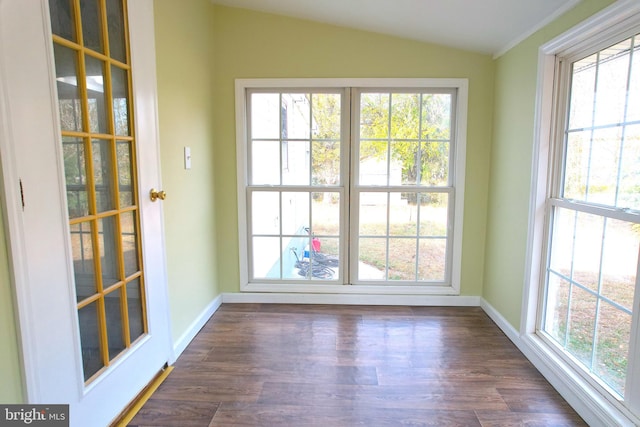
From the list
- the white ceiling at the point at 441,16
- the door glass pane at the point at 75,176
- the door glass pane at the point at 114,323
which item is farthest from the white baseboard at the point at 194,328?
the white ceiling at the point at 441,16

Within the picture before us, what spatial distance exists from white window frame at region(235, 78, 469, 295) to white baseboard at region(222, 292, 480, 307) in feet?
0.12

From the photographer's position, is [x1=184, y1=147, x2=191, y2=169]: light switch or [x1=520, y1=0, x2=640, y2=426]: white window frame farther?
[x1=184, y1=147, x2=191, y2=169]: light switch

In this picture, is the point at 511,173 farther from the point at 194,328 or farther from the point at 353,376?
the point at 194,328

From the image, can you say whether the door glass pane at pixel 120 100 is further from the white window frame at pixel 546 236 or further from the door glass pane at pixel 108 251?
the white window frame at pixel 546 236

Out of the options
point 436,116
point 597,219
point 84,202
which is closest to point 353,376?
point 597,219

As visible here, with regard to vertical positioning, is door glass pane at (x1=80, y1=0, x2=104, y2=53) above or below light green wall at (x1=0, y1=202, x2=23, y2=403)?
above

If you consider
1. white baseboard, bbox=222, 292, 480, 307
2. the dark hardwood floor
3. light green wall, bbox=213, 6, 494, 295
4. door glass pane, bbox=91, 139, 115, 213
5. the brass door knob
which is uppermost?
light green wall, bbox=213, 6, 494, 295

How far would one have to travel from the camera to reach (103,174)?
62.3 inches

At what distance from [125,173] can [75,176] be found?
0.32 meters

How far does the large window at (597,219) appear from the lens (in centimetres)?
158

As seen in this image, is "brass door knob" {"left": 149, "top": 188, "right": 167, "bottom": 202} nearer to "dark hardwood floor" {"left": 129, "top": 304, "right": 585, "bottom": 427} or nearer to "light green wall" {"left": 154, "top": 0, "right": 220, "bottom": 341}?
"light green wall" {"left": 154, "top": 0, "right": 220, "bottom": 341}

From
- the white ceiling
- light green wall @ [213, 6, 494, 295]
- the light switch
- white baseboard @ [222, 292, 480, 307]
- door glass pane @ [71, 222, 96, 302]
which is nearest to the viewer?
door glass pane @ [71, 222, 96, 302]

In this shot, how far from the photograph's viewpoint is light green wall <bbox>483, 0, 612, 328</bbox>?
2283 mm

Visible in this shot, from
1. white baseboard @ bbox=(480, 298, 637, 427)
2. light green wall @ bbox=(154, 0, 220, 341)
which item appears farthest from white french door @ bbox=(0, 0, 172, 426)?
white baseboard @ bbox=(480, 298, 637, 427)
